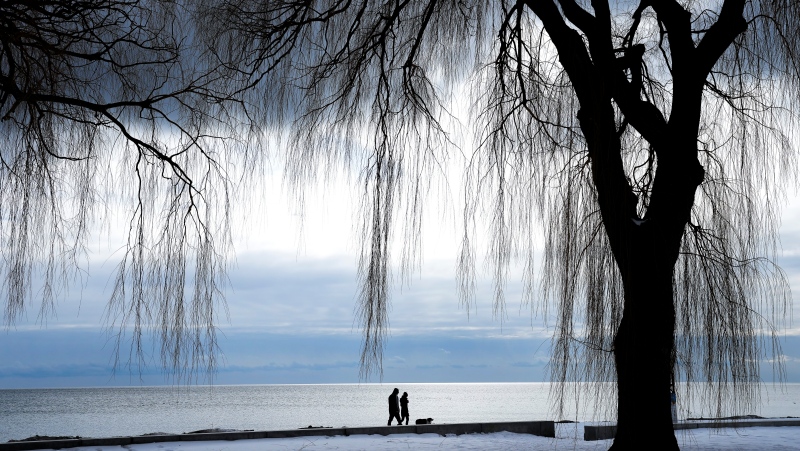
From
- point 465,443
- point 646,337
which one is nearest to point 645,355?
point 646,337

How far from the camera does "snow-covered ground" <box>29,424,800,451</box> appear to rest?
7125 mm

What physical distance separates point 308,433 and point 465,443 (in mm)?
2033

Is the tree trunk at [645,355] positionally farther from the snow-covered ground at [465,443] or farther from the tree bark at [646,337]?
the snow-covered ground at [465,443]

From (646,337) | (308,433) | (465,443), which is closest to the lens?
(646,337)

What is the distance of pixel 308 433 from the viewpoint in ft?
28.7

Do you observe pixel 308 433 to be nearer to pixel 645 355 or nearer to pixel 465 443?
pixel 465 443

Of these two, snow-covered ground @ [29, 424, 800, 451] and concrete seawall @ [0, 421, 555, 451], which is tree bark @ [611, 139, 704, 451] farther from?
concrete seawall @ [0, 421, 555, 451]

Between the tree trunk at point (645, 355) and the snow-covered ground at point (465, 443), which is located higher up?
the tree trunk at point (645, 355)

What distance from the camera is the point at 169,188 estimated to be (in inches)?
199

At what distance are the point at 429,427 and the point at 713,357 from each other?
4039 millimetres

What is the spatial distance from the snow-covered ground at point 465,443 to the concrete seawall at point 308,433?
0.18m

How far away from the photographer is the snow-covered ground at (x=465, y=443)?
7.12 meters

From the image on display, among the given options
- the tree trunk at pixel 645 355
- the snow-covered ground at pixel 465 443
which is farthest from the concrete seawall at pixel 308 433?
the tree trunk at pixel 645 355

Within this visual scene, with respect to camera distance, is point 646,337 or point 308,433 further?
point 308,433
